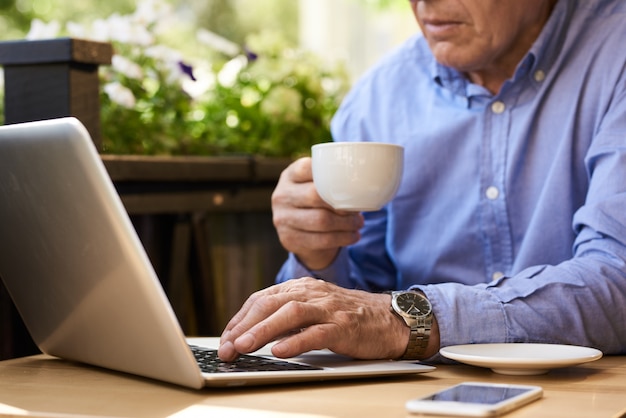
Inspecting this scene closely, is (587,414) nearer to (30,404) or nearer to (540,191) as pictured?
(30,404)

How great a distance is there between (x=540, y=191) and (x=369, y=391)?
29.4 inches

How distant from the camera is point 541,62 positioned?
1.64m

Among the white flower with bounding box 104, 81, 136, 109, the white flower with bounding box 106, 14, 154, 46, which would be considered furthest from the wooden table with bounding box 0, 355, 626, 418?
the white flower with bounding box 106, 14, 154, 46

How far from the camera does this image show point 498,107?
65.9 inches

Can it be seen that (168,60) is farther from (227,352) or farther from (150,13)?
(227,352)

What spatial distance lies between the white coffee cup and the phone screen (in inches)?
15.4

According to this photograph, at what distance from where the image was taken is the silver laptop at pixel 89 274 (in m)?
0.91

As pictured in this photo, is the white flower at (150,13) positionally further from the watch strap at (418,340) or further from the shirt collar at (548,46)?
the watch strap at (418,340)

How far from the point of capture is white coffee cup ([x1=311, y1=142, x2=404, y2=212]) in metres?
1.26

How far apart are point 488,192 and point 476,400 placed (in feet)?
2.71

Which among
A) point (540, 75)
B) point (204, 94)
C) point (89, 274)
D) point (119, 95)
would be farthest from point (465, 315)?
point (204, 94)

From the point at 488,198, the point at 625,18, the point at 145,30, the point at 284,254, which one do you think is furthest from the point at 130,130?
the point at 625,18

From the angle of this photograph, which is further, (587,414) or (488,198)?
(488,198)

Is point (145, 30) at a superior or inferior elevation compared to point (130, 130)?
superior
